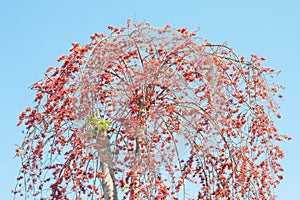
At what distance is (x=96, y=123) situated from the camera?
316 cm

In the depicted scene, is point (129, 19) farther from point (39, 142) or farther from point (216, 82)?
point (39, 142)

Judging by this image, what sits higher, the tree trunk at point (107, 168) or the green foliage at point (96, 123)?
the green foliage at point (96, 123)

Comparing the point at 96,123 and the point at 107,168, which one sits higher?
the point at 96,123

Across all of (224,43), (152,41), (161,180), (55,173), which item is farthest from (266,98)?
(55,173)

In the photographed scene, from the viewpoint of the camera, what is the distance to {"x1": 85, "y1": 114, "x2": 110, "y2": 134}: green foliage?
122 inches

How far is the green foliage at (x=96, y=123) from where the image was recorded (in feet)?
10.2

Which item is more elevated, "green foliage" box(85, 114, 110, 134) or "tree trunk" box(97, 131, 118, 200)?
"green foliage" box(85, 114, 110, 134)

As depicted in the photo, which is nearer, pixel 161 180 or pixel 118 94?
pixel 161 180

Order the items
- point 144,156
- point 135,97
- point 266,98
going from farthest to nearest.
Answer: point 266,98
point 135,97
point 144,156

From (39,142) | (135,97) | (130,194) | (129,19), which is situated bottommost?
(130,194)

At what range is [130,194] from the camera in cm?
312

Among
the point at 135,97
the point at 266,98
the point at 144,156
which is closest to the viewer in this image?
the point at 144,156

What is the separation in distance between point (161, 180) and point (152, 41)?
1007mm

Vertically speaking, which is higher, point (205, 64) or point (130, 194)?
point (205, 64)
